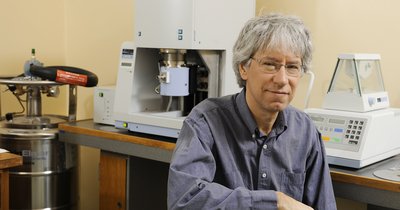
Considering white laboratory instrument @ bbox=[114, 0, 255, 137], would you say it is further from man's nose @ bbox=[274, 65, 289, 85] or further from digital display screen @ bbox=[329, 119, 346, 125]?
man's nose @ bbox=[274, 65, 289, 85]

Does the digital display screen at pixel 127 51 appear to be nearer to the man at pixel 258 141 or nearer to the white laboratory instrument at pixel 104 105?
the white laboratory instrument at pixel 104 105

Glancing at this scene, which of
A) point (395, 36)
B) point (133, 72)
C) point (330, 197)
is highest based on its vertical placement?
point (395, 36)

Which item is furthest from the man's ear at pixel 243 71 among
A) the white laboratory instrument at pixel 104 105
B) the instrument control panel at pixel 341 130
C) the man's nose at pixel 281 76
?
the white laboratory instrument at pixel 104 105

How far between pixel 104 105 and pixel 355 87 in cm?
129

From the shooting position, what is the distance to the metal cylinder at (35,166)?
2.43 metres

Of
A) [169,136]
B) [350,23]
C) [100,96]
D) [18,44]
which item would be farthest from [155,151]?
[18,44]

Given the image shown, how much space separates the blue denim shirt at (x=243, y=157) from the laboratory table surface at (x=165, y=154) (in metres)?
0.11

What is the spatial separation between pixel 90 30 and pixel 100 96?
79 centimetres

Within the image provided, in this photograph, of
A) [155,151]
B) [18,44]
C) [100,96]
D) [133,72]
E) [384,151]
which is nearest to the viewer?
[384,151]

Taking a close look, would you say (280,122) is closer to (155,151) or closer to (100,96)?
(155,151)

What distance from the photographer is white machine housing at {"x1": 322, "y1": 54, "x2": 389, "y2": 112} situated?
1818 mm

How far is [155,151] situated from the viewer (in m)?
2.09

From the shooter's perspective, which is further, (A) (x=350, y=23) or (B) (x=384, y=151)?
(A) (x=350, y=23)

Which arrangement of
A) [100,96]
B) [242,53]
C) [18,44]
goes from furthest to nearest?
[18,44] < [100,96] < [242,53]
